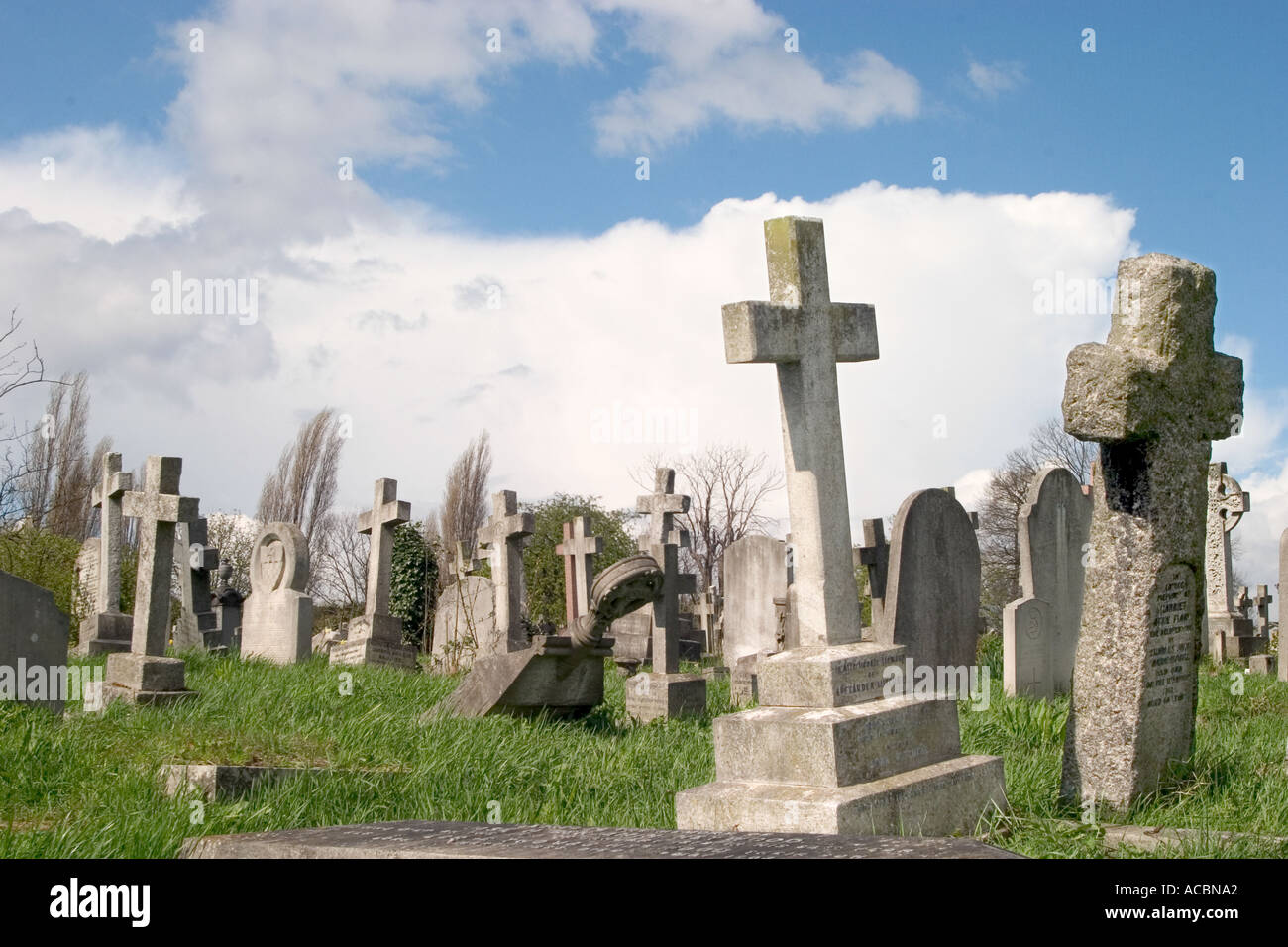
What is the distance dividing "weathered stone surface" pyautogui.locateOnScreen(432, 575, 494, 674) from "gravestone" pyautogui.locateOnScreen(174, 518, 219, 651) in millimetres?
3234

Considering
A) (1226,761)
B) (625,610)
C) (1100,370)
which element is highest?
(1100,370)

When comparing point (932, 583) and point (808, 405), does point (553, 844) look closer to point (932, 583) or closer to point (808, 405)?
point (808, 405)

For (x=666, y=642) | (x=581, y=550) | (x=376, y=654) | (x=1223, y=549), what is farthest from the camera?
(x=1223, y=549)

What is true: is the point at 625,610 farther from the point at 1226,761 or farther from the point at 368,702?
the point at 1226,761

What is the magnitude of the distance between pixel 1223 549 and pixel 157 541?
16.2 m

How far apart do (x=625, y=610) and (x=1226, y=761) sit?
13.5ft

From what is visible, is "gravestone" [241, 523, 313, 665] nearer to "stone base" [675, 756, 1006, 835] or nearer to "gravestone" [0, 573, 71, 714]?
"gravestone" [0, 573, 71, 714]

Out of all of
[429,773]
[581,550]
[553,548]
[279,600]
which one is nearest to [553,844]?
[429,773]

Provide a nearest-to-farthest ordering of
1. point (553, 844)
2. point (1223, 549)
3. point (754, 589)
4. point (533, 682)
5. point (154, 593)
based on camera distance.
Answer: point (553, 844) < point (533, 682) < point (154, 593) < point (754, 589) < point (1223, 549)

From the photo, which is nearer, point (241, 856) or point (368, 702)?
point (241, 856)

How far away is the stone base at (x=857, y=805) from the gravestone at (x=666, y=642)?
3.90 m

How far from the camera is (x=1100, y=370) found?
5789 mm

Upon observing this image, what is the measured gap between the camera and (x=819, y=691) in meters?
5.43
